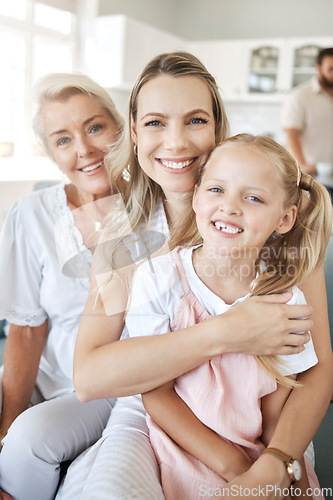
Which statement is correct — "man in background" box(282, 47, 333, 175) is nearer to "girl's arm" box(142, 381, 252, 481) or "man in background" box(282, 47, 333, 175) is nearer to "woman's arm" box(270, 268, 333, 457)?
"woman's arm" box(270, 268, 333, 457)

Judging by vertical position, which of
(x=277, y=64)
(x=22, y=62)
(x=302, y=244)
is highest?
(x=277, y=64)

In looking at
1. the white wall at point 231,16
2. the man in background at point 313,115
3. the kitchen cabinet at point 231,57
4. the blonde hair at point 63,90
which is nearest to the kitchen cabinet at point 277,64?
the kitchen cabinet at point 231,57

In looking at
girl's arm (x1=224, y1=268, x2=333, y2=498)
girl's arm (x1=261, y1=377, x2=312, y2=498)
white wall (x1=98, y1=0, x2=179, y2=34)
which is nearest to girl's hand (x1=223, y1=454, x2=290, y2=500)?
girl's arm (x1=224, y1=268, x2=333, y2=498)

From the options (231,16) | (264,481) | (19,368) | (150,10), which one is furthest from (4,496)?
(231,16)

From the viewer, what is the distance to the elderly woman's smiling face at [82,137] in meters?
1.22

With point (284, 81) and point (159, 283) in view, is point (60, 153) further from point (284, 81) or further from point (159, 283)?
point (284, 81)

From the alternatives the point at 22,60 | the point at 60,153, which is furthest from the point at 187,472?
the point at 22,60

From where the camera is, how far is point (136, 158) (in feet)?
3.67

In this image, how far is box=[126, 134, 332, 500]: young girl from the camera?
0.90m

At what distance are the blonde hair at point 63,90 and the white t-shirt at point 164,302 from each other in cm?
45

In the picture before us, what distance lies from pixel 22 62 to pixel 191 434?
449 cm

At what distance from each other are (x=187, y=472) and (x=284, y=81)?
523 centimetres

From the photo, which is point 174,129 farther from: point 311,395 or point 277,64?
point 277,64

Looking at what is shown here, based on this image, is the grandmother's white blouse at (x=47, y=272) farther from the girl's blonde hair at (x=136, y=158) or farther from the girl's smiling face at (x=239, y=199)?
the girl's smiling face at (x=239, y=199)
